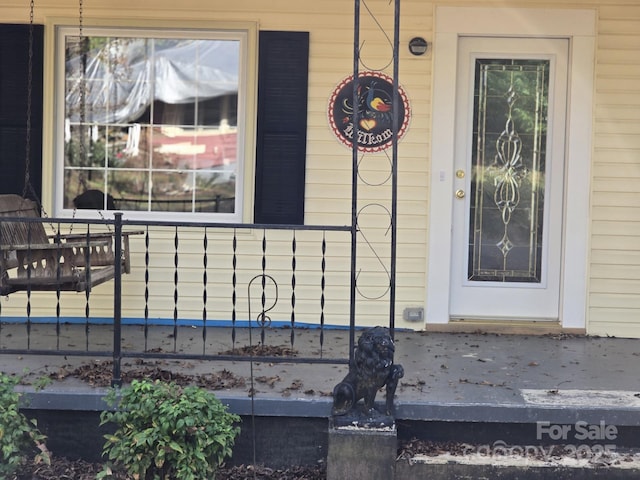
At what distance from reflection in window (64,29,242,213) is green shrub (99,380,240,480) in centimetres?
233

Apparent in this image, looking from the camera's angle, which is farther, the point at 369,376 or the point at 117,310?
the point at 117,310

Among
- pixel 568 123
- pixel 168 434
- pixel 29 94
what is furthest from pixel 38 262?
pixel 568 123

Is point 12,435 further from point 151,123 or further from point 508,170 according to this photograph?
point 508,170

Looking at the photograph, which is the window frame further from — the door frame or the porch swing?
the door frame

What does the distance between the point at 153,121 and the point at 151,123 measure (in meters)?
0.02

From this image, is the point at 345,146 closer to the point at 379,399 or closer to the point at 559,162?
the point at 559,162

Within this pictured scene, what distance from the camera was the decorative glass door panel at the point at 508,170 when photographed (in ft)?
18.4

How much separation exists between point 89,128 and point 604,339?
3898 mm

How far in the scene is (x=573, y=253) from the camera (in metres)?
5.56

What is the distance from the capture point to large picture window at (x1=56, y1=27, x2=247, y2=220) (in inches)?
224

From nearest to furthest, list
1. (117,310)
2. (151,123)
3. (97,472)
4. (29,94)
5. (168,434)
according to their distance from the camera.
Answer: (168,434), (97,472), (117,310), (29,94), (151,123)

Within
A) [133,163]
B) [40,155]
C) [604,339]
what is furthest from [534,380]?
[40,155]

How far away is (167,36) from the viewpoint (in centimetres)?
565
